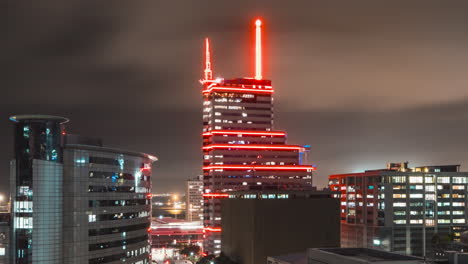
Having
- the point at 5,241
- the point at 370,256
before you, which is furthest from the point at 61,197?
the point at 370,256

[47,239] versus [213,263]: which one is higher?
[47,239]

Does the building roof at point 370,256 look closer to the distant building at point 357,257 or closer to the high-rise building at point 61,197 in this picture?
the distant building at point 357,257

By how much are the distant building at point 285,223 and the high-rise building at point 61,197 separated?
134 feet

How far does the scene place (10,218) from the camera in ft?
310

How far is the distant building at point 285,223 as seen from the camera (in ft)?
448

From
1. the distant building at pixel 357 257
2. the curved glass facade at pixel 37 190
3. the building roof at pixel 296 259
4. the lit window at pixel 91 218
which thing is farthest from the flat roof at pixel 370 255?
the curved glass facade at pixel 37 190

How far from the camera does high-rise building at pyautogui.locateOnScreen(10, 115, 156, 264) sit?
93.0 meters

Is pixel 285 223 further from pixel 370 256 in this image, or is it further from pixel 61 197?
pixel 61 197

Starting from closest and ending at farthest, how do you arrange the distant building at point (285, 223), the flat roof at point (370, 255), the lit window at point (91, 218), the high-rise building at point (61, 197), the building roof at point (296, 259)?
the flat roof at point (370, 255)
the high-rise building at point (61, 197)
the building roof at point (296, 259)
the lit window at point (91, 218)
the distant building at point (285, 223)

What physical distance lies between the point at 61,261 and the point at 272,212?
59534 millimetres

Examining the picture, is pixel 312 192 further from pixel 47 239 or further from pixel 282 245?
pixel 47 239

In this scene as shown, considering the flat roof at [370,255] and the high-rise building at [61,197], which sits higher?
the high-rise building at [61,197]

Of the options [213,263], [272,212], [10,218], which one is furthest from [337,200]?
[10,218]

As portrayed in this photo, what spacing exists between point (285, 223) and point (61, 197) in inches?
2447
